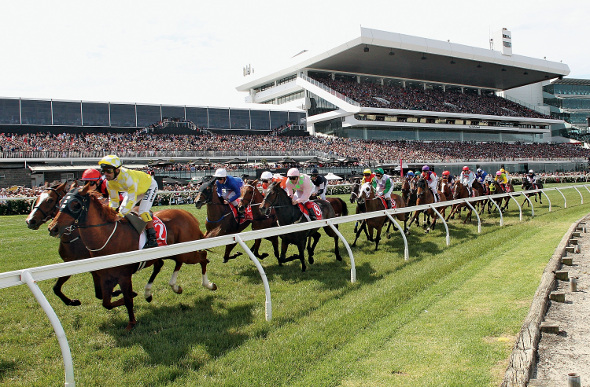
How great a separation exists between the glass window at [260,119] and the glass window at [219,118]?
9.71ft

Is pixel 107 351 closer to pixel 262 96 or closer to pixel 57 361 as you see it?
pixel 57 361

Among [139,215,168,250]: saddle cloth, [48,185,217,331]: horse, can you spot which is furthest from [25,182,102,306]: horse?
[139,215,168,250]: saddle cloth

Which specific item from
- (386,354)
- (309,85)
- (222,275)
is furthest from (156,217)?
(309,85)

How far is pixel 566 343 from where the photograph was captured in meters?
3.98

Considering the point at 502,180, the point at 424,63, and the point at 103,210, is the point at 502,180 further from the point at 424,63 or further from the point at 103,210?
the point at 424,63

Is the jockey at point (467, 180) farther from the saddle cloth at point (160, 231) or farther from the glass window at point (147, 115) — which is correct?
the glass window at point (147, 115)

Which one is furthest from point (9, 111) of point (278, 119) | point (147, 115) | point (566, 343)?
point (566, 343)

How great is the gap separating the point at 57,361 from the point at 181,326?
4.01 feet

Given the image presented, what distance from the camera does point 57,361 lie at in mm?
3961

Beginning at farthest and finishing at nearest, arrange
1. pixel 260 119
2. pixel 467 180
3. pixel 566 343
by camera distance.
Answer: pixel 260 119, pixel 467 180, pixel 566 343

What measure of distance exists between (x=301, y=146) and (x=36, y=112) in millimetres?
22723

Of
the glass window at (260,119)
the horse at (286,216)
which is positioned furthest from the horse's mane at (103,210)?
the glass window at (260,119)

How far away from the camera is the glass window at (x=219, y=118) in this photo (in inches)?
1743

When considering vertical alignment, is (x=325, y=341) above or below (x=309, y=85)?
below
